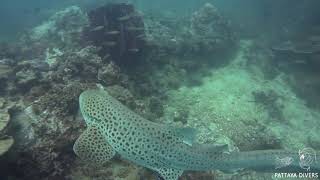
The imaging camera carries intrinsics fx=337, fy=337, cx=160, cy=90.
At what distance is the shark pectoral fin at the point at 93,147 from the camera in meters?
6.02

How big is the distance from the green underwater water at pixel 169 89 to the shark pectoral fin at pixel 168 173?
0.47 metres

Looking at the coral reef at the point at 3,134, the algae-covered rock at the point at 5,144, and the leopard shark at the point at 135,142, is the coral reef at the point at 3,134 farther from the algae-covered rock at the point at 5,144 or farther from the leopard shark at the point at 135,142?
the leopard shark at the point at 135,142

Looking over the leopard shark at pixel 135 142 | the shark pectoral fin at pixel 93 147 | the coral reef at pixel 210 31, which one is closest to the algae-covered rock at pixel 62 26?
the coral reef at pixel 210 31

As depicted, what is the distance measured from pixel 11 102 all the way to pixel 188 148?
172 inches

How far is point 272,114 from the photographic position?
11523 millimetres

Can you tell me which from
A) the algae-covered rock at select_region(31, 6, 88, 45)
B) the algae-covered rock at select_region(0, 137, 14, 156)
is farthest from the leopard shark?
the algae-covered rock at select_region(31, 6, 88, 45)

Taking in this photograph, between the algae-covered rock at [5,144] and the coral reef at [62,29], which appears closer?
the algae-covered rock at [5,144]

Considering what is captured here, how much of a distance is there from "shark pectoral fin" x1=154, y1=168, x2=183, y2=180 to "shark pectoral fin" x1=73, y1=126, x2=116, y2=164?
97 cm

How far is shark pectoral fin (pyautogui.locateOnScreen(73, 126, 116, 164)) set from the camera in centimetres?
602

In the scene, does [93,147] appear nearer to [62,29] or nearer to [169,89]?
[169,89]

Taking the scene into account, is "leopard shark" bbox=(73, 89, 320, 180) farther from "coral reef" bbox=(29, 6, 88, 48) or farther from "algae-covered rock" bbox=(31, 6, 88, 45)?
"algae-covered rock" bbox=(31, 6, 88, 45)

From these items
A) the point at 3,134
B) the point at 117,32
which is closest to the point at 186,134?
the point at 3,134

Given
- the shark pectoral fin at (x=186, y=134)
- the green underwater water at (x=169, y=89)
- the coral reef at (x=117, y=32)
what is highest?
the coral reef at (x=117, y=32)

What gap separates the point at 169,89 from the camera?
39.8ft
